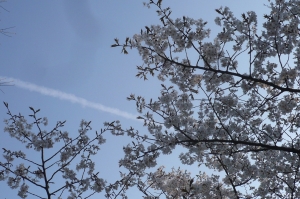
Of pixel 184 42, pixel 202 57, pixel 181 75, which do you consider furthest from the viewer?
pixel 181 75

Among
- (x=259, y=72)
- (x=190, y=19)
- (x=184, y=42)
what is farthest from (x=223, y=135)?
(x=190, y=19)

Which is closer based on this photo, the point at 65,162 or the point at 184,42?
the point at 184,42

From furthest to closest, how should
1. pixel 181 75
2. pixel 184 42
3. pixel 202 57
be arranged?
1. pixel 181 75
2. pixel 184 42
3. pixel 202 57

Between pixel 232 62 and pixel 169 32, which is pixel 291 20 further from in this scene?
pixel 169 32

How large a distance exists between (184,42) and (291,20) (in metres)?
2.22

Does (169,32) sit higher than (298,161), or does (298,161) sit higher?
(169,32)

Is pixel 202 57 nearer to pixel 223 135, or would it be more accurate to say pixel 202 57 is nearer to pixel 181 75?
pixel 181 75

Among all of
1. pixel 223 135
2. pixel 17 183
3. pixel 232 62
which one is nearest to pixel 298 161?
pixel 223 135

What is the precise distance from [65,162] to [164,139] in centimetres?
286

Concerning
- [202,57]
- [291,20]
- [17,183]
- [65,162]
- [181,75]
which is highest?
[291,20]

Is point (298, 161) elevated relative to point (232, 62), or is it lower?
lower

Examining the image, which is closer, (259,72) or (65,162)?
(259,72)

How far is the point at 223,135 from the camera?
20.2 ft

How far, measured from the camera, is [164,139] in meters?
5.89
